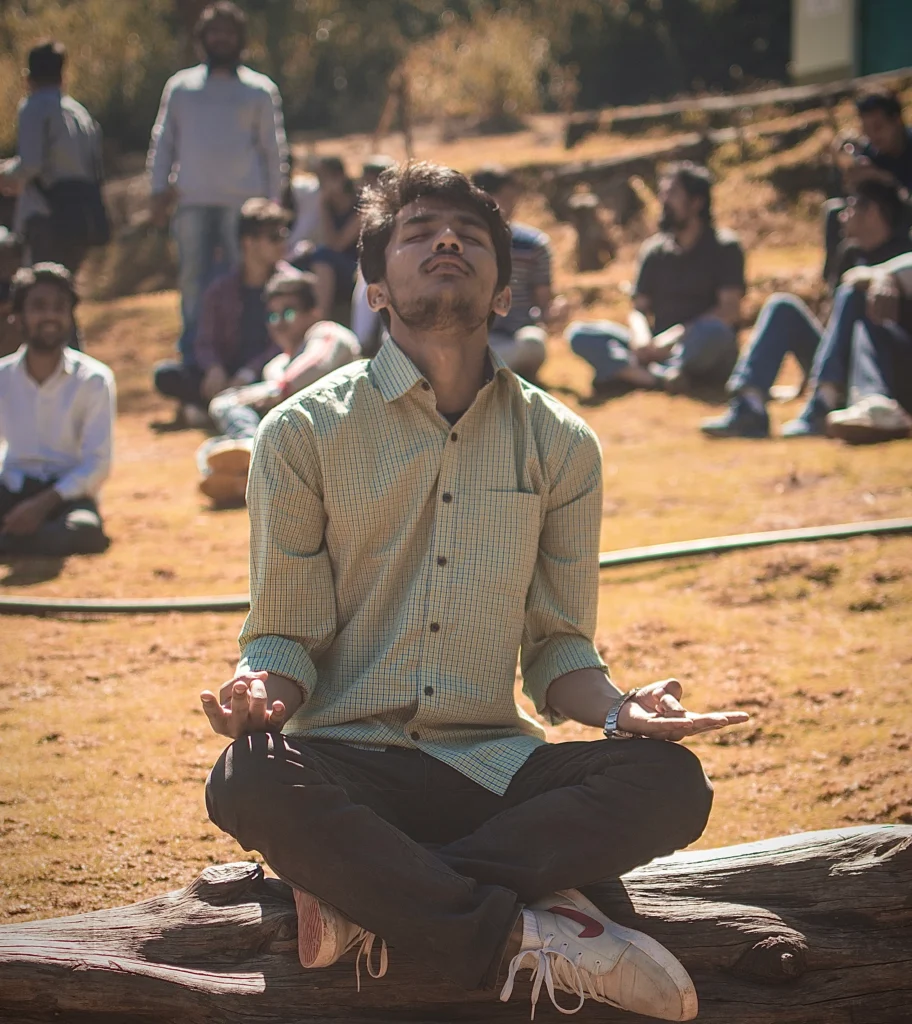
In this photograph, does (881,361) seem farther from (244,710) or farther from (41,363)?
(244,710)

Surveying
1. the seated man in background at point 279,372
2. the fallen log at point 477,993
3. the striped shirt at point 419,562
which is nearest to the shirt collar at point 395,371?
the striped shirt at point 419,562

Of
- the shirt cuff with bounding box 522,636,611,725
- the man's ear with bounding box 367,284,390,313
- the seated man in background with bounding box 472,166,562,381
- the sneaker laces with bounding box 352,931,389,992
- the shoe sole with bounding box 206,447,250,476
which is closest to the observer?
the sneaker laces with bounding box 352,931,389,992

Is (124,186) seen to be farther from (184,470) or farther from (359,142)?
(184,470)

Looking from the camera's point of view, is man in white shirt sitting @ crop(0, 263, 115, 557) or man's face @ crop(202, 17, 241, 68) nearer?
man in white shirt sitting @ crop(0, 263, 115, 557)

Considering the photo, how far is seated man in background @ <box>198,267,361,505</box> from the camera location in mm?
6184

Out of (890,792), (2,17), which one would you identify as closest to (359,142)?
(2,17)

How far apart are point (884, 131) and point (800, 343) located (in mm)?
1205

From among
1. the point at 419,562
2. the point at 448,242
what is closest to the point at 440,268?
the point at 448,242

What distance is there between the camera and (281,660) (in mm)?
2445

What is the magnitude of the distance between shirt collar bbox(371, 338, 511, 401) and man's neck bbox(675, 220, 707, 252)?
523 cm

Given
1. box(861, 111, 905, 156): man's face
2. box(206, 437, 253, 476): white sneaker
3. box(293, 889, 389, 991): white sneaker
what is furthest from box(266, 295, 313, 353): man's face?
box(293, 889, 389, 991): white sneaker

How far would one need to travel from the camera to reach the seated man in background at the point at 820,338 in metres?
6.60

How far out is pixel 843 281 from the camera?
665 centimetres

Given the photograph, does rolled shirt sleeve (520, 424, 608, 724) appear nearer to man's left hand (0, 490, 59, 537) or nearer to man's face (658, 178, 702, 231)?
man's left hand (0, 490, 59, 537)
